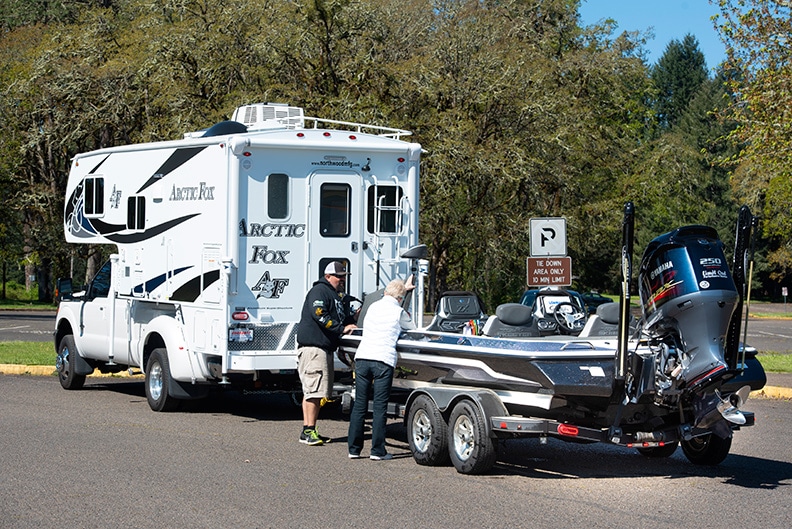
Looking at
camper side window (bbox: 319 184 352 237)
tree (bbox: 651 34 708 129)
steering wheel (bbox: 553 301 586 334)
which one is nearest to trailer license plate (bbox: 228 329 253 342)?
camper side window (bbox: 319 184 352 237)

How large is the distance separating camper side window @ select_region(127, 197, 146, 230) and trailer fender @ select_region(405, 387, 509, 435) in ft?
19.4

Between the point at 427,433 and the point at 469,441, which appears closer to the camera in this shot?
the point at 469,441

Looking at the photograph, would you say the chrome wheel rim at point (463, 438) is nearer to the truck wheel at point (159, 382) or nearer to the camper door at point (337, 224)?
the camper door at point (337, 224)

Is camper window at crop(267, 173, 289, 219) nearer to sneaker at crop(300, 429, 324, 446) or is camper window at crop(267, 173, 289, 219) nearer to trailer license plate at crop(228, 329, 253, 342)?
trailer license plate at crop(228, 329, 253, 342)

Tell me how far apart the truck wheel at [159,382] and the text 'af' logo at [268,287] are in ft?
5.90

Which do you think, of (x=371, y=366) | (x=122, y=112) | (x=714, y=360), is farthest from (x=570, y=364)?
(x=122, y=112)

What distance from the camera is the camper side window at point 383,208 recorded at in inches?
555

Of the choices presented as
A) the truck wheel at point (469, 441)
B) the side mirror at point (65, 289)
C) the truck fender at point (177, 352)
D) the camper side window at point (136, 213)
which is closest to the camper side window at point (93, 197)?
the camper side window at point (136, 213)

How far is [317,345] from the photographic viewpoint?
11.9 metres

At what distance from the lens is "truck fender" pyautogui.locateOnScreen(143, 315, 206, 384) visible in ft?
45.1

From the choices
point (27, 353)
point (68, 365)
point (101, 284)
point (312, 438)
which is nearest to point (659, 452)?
point (312, 438)

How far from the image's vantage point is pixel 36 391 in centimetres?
1639

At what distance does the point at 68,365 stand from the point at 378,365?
7.74m

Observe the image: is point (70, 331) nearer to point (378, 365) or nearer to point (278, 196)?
point (278, 196)
